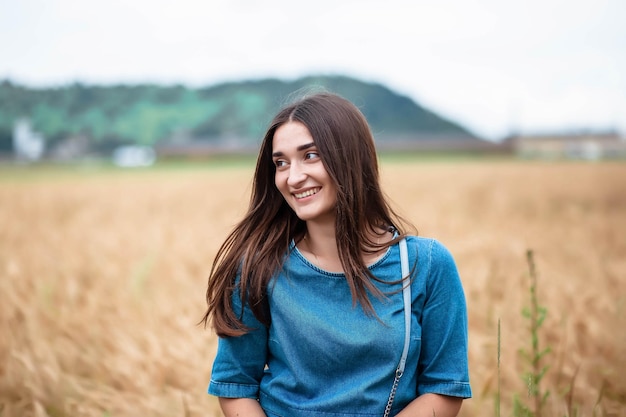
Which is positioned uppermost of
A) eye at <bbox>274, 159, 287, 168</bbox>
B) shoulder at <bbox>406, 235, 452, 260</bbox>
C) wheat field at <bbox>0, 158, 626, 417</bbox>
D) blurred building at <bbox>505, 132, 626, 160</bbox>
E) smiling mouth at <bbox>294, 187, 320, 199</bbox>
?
eye at <bbox>274, 159, 287, 168</bbox>

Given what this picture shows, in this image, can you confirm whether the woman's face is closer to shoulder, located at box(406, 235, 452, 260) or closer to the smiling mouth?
the smiling mouth

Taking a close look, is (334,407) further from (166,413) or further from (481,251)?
(481,251)

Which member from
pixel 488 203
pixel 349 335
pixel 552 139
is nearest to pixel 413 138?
pixel 552 139

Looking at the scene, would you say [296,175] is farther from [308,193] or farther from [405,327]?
[405,327]

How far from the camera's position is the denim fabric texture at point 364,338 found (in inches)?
64.3

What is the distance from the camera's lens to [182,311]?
374 cm

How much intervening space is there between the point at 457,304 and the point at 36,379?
188cm

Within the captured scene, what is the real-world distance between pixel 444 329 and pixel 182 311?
2.39m

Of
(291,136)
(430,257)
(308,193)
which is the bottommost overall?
(430,257)

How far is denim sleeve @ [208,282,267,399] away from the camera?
1766 mm

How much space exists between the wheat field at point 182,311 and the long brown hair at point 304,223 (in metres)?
0.20

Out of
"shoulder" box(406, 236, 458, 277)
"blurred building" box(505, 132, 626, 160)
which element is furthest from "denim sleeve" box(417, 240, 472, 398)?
"blurred building" box(505, 132, 626, 160)

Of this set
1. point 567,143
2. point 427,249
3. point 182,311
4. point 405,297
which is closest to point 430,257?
point 427,249

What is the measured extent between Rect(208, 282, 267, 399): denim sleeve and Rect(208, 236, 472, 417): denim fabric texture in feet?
0.11
